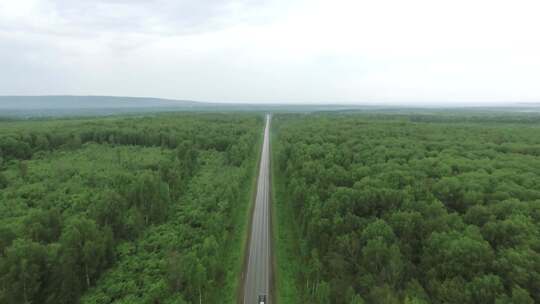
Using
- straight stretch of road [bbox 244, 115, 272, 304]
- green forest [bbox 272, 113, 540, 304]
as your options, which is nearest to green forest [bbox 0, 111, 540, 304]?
green forest [bbox 272, 113, 540, 304]

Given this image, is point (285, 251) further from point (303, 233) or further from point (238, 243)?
point (238, 243)

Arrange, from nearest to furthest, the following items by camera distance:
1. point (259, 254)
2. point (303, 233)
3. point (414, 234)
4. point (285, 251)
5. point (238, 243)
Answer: point (414, 234), point (259, 254), point (285, 251), point (303, 233), point (238, 243)

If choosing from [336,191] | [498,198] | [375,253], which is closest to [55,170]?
[336,191]

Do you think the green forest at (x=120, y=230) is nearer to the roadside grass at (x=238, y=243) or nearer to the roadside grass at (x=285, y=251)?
the roadside grass at (x=238, y=243)

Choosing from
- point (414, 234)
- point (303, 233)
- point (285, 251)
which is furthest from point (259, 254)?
point (414, 234)

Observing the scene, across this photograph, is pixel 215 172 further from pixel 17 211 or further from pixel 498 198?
pixel 498 198

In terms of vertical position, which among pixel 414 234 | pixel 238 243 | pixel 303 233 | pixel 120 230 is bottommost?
pixel 238 243

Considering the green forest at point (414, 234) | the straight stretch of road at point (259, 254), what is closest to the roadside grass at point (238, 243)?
the straight stretch of road at point (259, 254)
